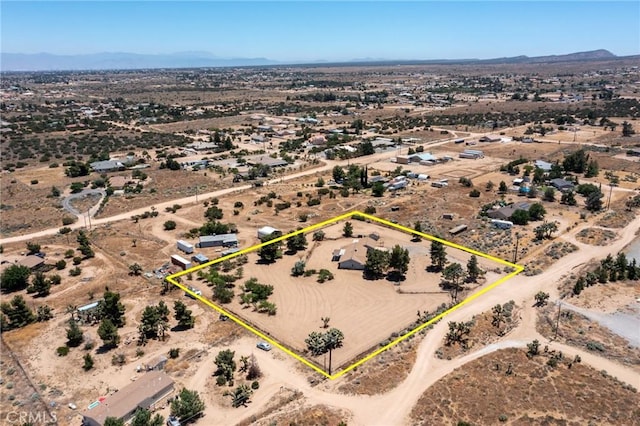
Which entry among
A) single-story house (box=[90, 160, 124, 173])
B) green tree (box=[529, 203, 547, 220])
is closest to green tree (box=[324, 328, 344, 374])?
green tree (box=[529, 203, 547, 220])

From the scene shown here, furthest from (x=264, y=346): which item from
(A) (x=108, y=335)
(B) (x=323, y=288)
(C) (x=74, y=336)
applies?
(C) (x=74, y=336)

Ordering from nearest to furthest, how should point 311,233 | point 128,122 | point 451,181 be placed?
1. point 311,233
2. point 451,181
3. point 128,122

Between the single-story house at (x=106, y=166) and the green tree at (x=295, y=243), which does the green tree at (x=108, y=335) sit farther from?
the single-story house at (x=106, y=166)

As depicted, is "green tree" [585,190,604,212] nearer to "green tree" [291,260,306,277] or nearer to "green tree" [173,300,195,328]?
"green tree" [291,260,306,277]

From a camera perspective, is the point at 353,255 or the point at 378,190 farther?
the point at 378,190

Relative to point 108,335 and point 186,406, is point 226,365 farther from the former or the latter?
point 108,335

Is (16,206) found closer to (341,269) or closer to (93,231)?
(93,231)

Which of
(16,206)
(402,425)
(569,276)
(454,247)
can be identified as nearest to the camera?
(402,425)

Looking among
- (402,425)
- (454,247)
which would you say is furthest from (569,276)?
(402,425)
